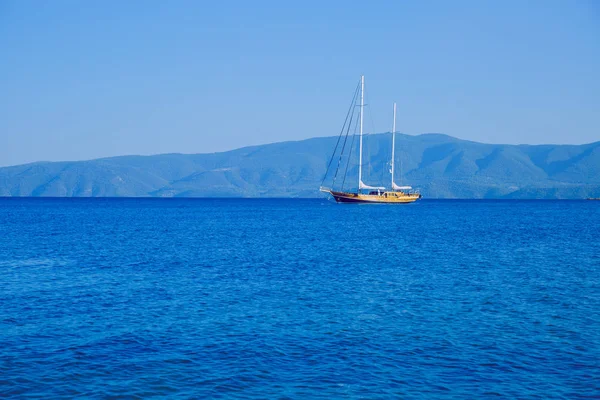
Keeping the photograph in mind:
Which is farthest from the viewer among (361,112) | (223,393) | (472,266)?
(361,112)

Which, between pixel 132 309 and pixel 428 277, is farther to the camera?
pixel 428 277

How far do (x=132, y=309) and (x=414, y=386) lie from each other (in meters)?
13.3

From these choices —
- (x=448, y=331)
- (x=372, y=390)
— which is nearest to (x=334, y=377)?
(x=372, y=390)

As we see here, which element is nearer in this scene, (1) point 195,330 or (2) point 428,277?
(1) point 195,330

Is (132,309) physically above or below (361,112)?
below

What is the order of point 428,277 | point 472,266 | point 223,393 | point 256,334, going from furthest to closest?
point 472,266 → point 428,277 → point 256,334 → point 223,393

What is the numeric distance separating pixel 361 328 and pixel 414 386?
595cm

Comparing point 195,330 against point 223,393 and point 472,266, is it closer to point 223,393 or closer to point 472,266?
point 223,393

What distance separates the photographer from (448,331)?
21.7 m

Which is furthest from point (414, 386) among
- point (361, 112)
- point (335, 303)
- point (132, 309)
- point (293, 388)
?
point (361, 112)

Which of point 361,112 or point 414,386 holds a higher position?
point 361,112

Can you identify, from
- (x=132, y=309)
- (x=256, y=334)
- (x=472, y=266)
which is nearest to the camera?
(x=256, y=334)

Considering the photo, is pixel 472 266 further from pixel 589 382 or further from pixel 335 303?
pixel 589 382

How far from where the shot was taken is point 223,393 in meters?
15.7
